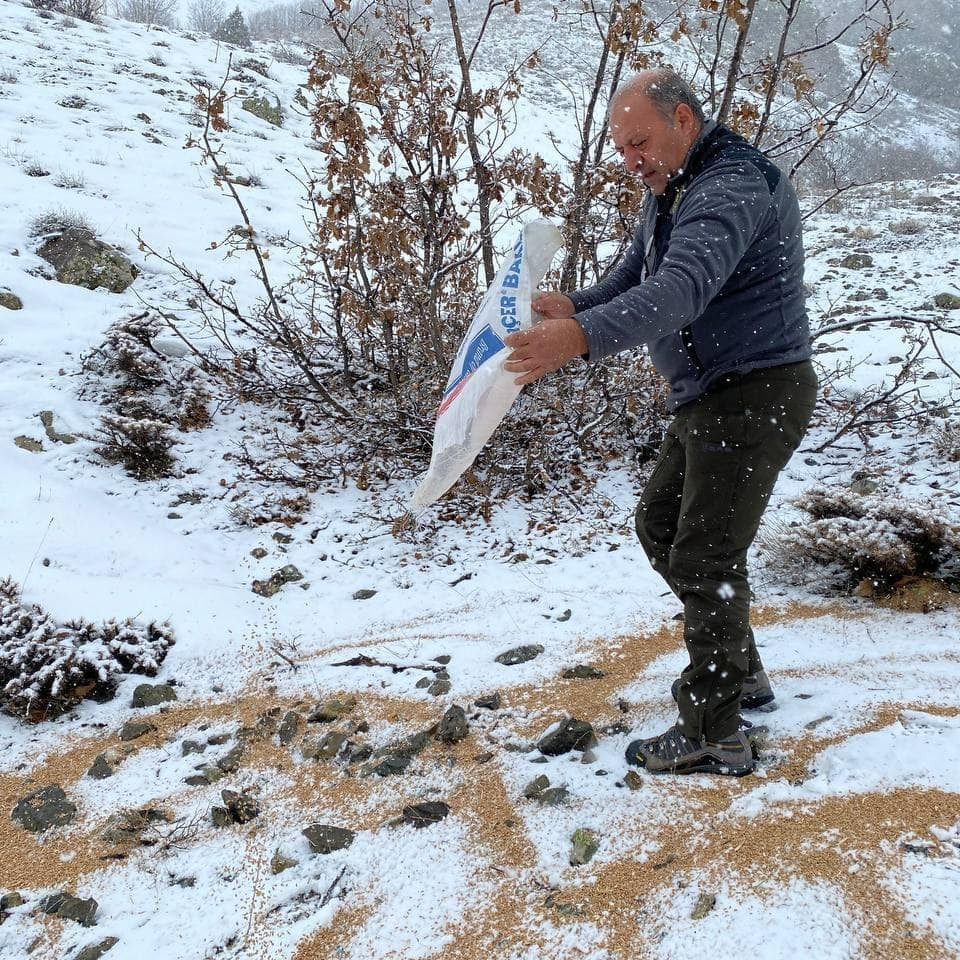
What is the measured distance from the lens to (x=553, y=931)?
5.62 feet

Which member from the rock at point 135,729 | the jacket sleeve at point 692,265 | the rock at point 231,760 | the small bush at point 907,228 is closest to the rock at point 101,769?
the rock at point 135,729

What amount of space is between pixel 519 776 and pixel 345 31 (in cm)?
456

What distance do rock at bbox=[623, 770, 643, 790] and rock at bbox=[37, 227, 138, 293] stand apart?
21.2 feet

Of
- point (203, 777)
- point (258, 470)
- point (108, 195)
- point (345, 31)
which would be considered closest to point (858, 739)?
point (203, 777)

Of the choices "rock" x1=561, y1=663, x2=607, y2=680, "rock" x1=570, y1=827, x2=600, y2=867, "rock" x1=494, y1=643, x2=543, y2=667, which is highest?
"rock" x1=561, y1=663, x2=607, y2=680

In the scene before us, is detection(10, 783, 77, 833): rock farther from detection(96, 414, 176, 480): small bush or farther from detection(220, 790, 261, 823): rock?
detection(96, 414, 176, 480): small bush

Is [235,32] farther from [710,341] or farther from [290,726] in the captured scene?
[710,341]

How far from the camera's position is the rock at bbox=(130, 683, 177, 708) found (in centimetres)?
301

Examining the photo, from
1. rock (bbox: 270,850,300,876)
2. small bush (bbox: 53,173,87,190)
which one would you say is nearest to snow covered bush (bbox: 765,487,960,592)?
rock (bbox: 270,850,300,876)

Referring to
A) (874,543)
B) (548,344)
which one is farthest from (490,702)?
(874,543)

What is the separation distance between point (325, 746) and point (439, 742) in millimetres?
453

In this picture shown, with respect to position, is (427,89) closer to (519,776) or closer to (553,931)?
(519,776)

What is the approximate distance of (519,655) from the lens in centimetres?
316

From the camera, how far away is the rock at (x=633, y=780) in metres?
2.16
